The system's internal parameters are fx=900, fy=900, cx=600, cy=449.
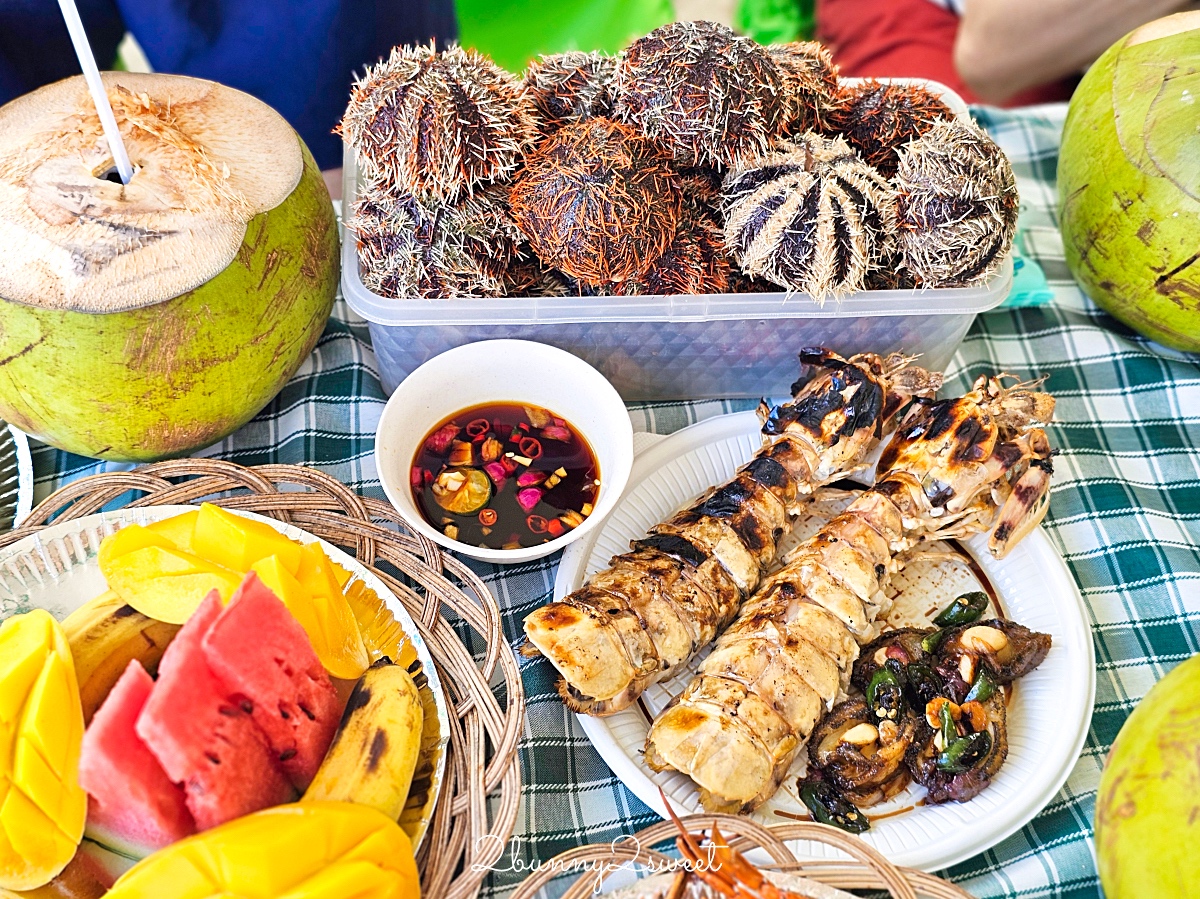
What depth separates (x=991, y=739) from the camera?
3.65 ft

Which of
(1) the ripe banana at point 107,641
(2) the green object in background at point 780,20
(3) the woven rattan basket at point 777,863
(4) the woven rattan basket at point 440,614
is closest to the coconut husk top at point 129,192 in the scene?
(4) the woven rattan basket at point 440,614

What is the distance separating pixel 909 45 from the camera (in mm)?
2318

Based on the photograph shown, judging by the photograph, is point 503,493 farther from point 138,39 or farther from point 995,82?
point 995,82

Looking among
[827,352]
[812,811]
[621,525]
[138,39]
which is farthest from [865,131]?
[138,39]

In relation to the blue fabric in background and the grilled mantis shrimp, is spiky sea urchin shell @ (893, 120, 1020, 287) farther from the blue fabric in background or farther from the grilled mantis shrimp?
the blue fabric in background

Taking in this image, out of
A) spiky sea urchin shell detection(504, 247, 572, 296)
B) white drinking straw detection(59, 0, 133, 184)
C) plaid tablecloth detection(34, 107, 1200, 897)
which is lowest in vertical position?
plaid tablecloth detection(34, 107, 1200, 897)

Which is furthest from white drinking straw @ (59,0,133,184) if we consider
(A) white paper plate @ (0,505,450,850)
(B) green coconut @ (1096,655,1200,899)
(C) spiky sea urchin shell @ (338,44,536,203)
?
(B) green coconut @ (1096,655,1200,899)

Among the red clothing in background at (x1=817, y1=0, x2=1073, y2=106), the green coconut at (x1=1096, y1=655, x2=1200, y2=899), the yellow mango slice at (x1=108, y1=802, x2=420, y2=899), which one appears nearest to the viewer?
the yellow mango slice at (x1=108, y1=802, x2=420, y2=899)

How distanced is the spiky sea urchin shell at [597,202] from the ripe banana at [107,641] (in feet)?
2.26

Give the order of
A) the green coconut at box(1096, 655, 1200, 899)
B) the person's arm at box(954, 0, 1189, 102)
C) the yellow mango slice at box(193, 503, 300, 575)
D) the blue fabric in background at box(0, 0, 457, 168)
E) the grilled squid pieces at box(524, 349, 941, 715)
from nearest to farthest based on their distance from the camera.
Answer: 1. the green coconut at box(1096, 655, 1200, 899)
2. the yellow mango slice at box(193, 503, 300, 575)
3. the grilled squid pieces at box(524, 349, 941, 715)
4. the blue fabric in background at box(0, 0, 457, 168)
5. the person's arm at box(954, 0, 1189, 102)

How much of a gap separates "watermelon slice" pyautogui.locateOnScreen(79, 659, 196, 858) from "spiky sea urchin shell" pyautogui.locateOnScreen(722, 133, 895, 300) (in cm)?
93

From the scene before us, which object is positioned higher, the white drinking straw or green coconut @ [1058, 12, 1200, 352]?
the white drinking straw

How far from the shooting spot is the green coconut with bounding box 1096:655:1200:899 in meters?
0.88

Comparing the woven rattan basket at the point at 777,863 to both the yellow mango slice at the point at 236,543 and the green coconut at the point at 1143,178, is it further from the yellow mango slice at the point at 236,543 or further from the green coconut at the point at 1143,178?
the green coconut at the point at 1143,178
